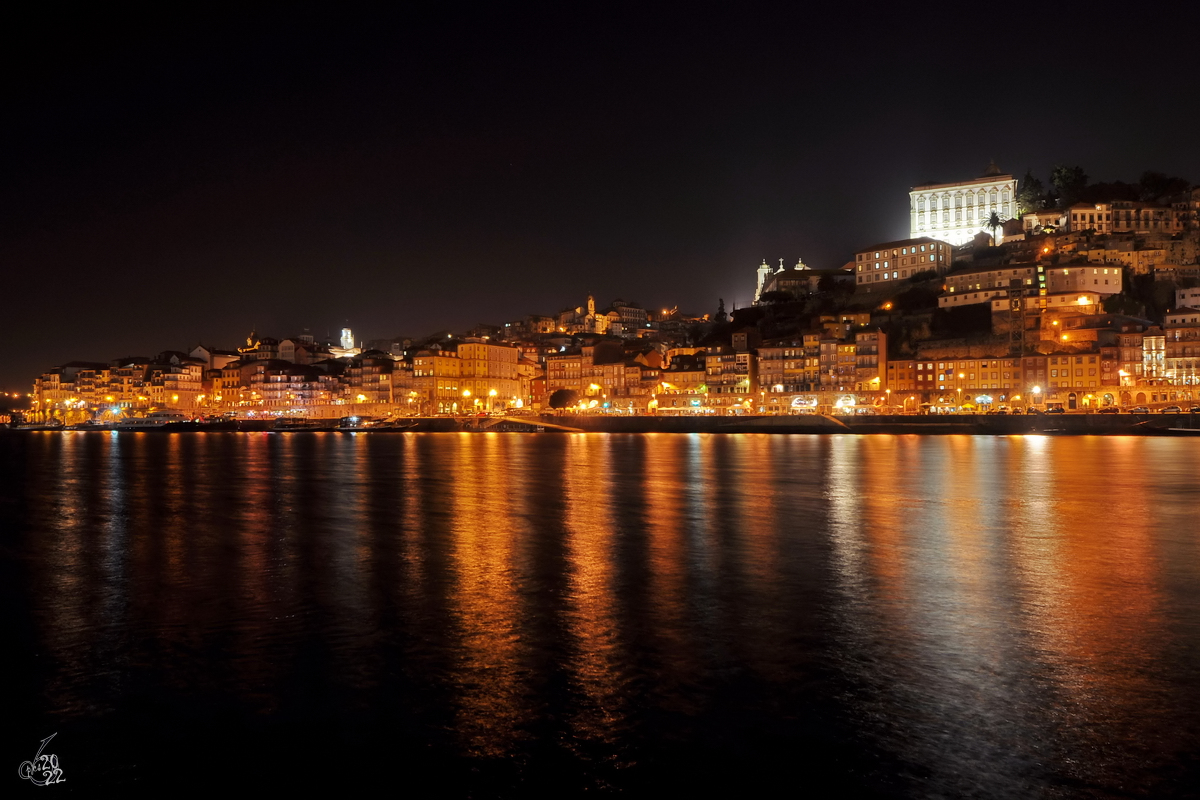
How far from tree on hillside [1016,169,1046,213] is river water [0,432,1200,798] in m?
79.2

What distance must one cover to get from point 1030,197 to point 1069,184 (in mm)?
3745

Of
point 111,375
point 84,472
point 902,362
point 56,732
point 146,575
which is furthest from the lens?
point 111,375

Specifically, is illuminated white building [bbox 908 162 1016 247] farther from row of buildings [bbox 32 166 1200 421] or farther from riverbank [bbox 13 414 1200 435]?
riverbank [bbox 13 414 1200 435]

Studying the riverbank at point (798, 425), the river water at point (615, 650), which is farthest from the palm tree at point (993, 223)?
the river water at point (615, 650)

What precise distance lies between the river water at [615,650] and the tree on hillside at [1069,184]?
7745cm

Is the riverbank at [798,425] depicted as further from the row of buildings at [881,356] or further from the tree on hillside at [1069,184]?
the tree on hillside at [1069,184]

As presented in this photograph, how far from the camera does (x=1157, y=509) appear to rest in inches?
806

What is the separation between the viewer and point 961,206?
94.9 metres

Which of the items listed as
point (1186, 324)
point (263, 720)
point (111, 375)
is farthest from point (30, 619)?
point (111, 375)

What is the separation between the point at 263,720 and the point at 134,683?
1770 mm

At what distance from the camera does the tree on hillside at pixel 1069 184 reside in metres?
87.2

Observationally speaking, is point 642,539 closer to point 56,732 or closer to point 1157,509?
point 56,732

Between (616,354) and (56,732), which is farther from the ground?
(616,354)

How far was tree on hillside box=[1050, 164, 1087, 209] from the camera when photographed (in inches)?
3431
